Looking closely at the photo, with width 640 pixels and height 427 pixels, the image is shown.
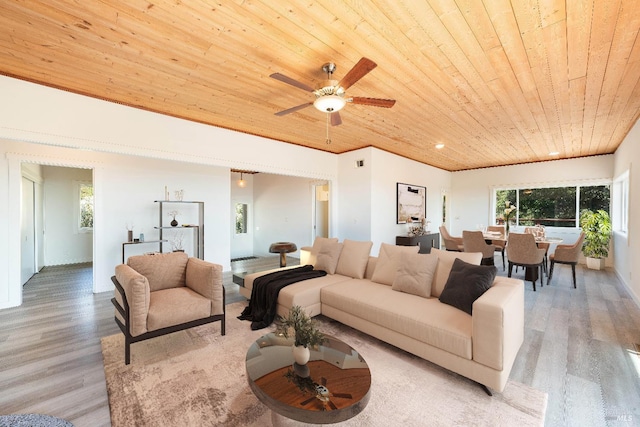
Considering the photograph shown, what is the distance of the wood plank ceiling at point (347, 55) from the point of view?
6.37ft

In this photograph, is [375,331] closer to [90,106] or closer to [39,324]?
[39,324]

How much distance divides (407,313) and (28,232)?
23.0 ft

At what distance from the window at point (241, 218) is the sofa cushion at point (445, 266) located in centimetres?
716

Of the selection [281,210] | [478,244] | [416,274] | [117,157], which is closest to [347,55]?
[416,274]

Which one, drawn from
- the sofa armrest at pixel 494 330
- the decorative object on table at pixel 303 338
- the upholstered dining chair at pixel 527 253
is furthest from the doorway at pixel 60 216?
the upholstered dining chair at pixel 527 253

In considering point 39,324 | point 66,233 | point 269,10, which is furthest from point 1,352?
point 66,233

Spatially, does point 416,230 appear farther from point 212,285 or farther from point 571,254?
point 212,285

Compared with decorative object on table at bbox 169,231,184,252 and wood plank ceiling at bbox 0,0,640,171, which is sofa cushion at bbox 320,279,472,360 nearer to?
wood plank ceiling at bbox 0,0,640,171

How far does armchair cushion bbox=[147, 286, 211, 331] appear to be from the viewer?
2496mm

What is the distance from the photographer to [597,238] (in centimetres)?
615

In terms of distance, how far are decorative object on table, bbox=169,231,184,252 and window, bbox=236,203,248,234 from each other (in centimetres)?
312

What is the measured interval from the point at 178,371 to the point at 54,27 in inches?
116

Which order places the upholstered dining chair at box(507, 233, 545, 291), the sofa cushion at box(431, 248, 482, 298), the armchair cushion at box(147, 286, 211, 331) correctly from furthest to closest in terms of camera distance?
1. the upholstered dining chair at box(507, 233, 545, 291)
2. the sofa cushion at box(431, 248, 482, 298)
3. the armchair cushion at box(147, 286, 211, 331)

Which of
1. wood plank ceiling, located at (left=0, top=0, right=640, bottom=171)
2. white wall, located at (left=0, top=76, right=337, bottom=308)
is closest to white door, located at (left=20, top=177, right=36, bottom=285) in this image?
white wall, located at (left=0, top=76, right=337, bottom=308)
